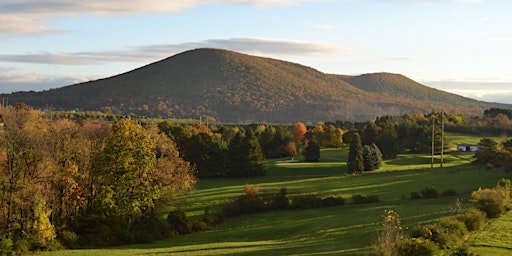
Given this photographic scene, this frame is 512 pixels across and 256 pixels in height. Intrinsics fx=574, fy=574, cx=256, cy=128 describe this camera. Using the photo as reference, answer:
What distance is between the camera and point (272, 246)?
32469mm

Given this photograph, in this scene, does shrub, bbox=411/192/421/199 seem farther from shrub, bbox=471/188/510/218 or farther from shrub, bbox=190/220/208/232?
shrub, bbox=471/188/510/218

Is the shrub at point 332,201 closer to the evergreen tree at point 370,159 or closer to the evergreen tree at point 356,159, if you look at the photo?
the evergreen tree at point 356,159

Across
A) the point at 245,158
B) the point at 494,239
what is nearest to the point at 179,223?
the point at 494,239

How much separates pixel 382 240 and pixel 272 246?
12.4m

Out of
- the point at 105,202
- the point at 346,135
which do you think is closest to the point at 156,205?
the point at 105,202

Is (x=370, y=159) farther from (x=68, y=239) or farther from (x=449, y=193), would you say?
(x=68, y=239)

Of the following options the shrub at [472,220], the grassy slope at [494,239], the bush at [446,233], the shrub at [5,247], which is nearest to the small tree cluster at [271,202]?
the shrub at [5,247]

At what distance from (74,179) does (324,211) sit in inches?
828

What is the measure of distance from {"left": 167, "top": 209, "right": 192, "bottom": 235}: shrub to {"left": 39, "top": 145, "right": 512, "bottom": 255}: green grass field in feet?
7.01

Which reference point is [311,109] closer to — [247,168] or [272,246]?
[247,168]

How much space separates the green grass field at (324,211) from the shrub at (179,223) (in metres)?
2.14

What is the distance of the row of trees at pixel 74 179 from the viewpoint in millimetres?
40125

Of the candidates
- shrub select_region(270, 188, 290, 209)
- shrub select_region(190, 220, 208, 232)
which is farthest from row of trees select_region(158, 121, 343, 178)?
shrub select_region(190, 220, 208, 232)

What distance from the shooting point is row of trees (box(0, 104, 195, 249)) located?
4012 cm
